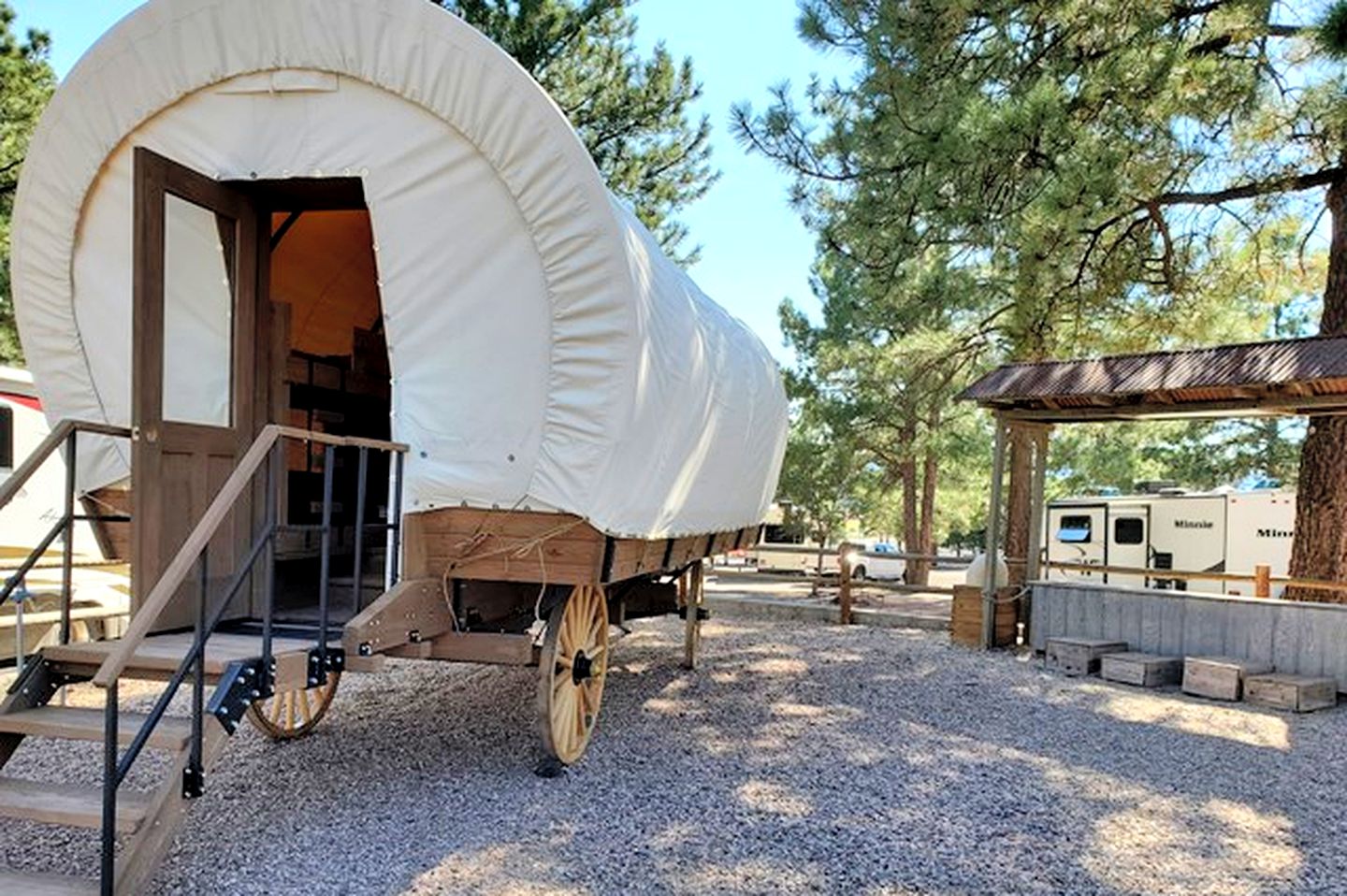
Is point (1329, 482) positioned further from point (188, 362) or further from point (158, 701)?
point (158, 701)

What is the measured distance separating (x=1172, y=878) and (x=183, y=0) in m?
5.56

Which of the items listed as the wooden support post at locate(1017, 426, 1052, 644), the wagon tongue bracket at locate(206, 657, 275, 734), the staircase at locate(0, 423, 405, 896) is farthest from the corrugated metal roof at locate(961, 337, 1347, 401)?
the wagon tongue bracket at locate(206, 657, 275, 734)

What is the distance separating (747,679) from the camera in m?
7.61

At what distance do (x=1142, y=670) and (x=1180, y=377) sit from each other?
2406 millimetres

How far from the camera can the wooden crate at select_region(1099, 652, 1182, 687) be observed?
7703mm

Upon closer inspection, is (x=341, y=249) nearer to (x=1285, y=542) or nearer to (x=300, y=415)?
(x=300, y=415)

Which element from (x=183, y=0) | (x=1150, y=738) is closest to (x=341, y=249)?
(x=183, y=0)

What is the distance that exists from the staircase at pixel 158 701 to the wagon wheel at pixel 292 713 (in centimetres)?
108

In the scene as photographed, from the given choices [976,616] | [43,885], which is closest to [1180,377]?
[976,616]

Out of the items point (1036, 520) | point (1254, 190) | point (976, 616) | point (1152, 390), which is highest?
point (1254, 190)

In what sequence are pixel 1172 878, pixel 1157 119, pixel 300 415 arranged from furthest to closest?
pixel 1157 119
pixel 300 415
pixel 1172 878

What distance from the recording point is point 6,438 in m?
8.53

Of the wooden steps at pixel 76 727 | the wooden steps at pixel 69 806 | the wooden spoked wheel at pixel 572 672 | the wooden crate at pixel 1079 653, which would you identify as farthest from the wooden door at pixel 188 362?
the wooden crate at pixel 1079 653

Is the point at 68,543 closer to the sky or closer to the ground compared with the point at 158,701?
closer to the sky
